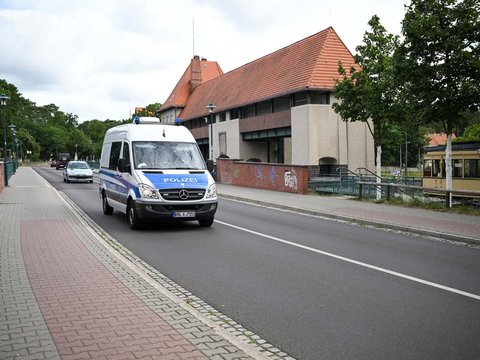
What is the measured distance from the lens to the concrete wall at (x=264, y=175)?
23820 mm

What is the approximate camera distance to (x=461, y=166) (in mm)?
25672

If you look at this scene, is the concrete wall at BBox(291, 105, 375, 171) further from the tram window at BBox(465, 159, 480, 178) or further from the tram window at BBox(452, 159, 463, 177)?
the tram window at BBox(465, 159, 480, 178)

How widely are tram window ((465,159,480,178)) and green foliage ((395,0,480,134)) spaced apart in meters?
9.40

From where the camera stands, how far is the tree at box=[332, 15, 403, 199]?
21.2m

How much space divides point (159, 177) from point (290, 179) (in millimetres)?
13429

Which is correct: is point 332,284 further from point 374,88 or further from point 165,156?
point 374,88

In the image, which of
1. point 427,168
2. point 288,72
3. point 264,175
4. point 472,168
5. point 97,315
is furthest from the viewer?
point 288,72

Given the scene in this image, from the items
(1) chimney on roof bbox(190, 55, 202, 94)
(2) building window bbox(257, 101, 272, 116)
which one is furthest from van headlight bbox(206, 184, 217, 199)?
(1) chimney on roof bbox(190, 55, 202, 94)

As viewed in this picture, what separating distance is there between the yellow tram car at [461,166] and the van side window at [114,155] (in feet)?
50.1

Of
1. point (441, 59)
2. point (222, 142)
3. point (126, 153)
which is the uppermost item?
point (441, 59)

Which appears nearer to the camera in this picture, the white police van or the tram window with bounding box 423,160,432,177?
the white police van

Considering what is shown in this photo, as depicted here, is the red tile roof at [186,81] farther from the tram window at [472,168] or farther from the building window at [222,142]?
the tram window at [472,168]

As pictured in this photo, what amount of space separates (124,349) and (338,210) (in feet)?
41.8

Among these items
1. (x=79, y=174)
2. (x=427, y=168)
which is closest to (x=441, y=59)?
(x=427, y=168)
